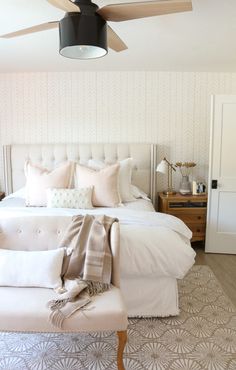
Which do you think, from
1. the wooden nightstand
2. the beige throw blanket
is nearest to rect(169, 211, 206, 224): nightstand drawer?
the wooden nightstand

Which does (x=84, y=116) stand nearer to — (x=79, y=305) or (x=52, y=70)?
(x=52, y=70)

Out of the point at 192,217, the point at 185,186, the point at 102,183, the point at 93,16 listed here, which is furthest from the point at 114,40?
the point at 192,217

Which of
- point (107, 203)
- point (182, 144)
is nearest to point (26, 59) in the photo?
point (107, 203)

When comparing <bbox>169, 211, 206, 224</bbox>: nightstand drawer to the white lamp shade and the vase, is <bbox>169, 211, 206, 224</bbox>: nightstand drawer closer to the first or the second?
the vase

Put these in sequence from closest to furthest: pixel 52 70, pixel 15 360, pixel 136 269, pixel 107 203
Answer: pixel 15 360 < pixel 136 269 < pixel 107 203 < pixel 52 70

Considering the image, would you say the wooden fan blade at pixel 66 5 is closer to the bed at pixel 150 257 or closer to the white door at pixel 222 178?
the bed at pixel 150 257

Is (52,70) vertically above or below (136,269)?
above

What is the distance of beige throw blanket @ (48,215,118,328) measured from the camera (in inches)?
72.0

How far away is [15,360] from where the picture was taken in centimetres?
201

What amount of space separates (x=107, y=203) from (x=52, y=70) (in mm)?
2041

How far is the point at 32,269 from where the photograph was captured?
2.05 metres

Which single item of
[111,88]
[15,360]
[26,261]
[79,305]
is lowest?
[15,360]

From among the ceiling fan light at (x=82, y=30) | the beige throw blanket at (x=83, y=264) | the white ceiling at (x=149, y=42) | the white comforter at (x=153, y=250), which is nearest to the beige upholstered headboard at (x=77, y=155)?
the white ceiling at (x=149, y=42)

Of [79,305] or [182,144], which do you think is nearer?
[79,305]
